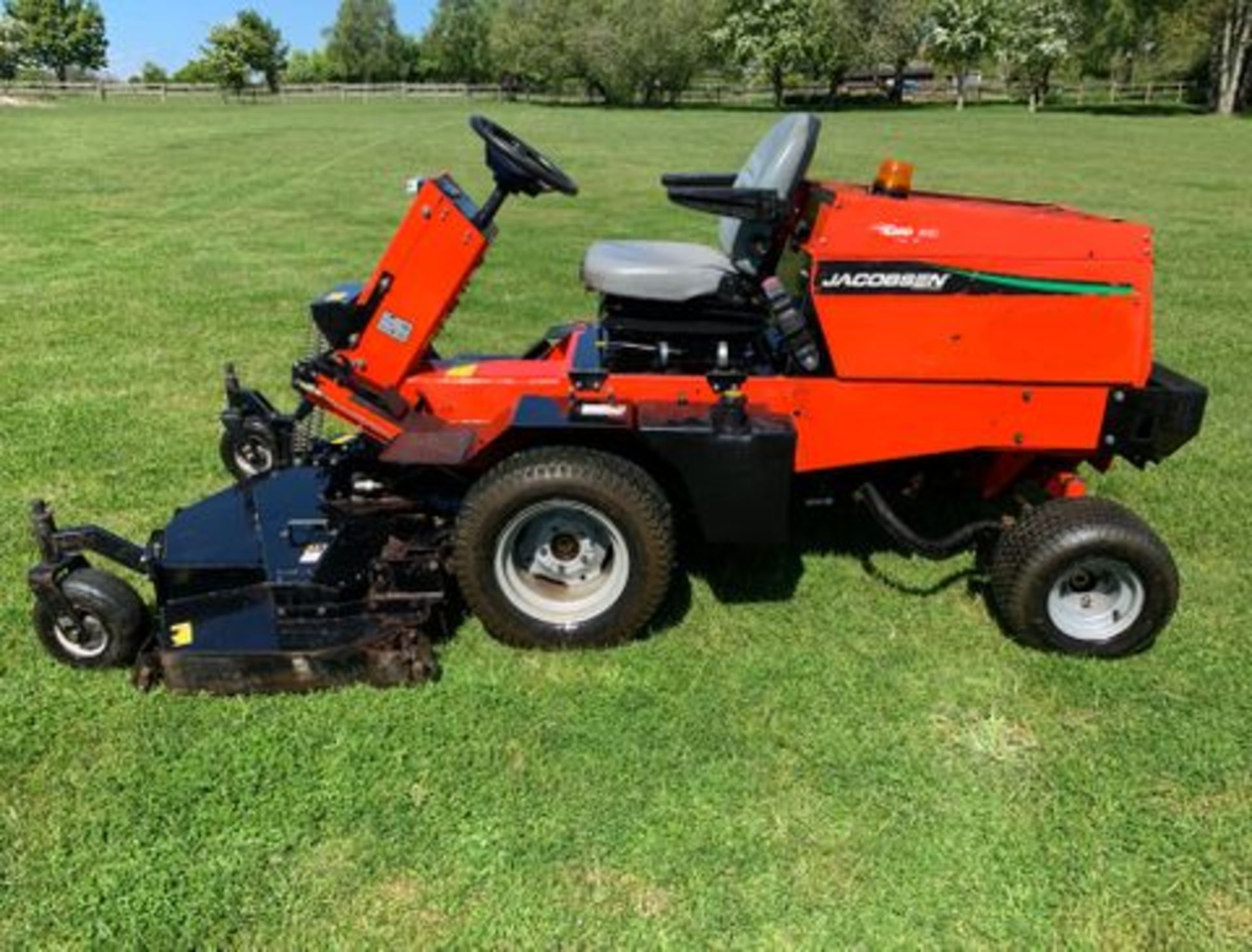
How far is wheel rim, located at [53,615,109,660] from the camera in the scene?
341 cm

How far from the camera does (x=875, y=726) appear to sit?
3.28m

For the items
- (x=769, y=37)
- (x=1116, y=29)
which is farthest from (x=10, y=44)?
(x=1116, y=29)

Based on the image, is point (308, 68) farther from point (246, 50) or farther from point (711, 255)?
point (711, 255)

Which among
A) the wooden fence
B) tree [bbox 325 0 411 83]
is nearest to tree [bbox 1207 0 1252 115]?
the wooden fence

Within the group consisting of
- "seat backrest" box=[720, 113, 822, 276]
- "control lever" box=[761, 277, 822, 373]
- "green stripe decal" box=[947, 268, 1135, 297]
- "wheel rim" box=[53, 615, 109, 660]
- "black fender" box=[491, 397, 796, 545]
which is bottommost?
"wheel rim" box=[53, 615, 109, 660]

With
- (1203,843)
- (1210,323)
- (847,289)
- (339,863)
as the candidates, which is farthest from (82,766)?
(1210,323)

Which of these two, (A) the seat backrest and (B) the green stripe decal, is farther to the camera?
(A) the seat backrest

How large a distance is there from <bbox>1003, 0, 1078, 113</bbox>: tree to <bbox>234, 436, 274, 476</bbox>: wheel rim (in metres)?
53.8

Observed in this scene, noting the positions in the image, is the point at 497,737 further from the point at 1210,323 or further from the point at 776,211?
A: the point at 1210,323

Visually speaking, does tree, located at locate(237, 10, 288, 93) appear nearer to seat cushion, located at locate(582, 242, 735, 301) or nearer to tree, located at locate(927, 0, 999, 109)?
tree, located at locate(927, 0, 999, 109)

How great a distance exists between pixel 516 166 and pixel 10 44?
358 ft

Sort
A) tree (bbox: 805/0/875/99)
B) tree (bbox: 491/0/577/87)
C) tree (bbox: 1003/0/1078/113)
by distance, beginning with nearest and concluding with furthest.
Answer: tree (bbox: 805/0/875/99)
tree (bbox: 1003/0/1078/113)
tree (bbox: 491/0/577/87)

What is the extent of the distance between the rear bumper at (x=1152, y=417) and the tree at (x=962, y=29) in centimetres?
5458

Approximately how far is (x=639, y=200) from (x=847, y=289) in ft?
40.6
